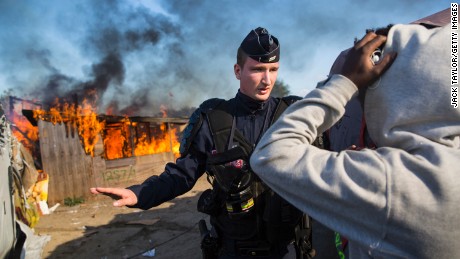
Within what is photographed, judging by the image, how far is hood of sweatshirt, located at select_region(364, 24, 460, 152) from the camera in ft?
3.14

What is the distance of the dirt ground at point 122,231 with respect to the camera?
6.33m

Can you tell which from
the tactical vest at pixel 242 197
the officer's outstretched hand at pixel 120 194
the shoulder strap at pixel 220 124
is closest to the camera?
the officer's outstretched hand at pixel 120 194

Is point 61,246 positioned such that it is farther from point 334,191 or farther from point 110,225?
point 334,191

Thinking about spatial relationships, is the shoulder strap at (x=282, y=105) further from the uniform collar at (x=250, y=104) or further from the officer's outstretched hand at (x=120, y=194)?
the officer's outstretched hand at (x=120, y=194)

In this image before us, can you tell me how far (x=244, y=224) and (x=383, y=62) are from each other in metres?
1.78

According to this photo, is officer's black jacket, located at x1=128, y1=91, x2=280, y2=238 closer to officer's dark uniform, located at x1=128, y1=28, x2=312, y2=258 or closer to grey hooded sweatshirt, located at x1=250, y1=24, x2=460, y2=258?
officer's dark uniform, located at x1=128, y1=28, x2=312, y2=258

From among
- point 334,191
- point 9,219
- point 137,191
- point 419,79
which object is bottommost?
point 9,219

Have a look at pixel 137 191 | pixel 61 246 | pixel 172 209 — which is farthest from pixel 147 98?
pixel 137 191

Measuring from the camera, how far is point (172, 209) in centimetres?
964

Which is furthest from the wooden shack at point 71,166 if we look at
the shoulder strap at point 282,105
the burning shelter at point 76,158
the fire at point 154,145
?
the shoulder strap at point 282,105

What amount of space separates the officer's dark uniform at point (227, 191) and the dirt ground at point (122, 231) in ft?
12.0

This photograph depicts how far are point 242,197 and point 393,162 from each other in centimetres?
151

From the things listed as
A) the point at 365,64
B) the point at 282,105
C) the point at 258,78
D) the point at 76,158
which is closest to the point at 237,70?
the point at 258,78

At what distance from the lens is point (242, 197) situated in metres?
2.32
